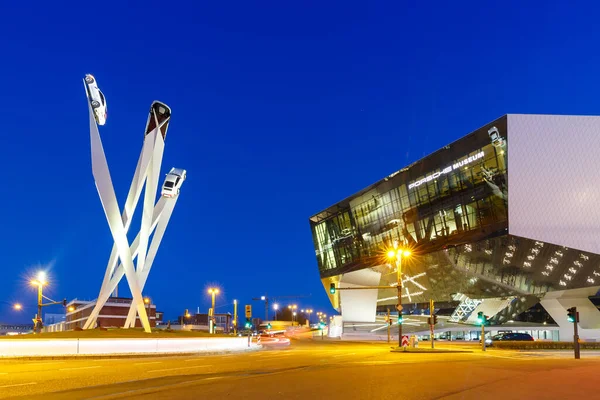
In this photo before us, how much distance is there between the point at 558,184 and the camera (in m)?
48.3

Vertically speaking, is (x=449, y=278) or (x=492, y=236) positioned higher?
(x=492, y=236)

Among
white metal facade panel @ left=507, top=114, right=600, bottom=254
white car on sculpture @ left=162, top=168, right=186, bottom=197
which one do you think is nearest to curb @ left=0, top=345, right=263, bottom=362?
white car on sculpture @ left=162, top=168, right=186, bottom=197

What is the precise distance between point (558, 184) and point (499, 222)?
5910 millimetres

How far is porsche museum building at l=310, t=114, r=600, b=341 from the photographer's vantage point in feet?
157

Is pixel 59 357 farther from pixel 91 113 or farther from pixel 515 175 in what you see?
pixel 515 175

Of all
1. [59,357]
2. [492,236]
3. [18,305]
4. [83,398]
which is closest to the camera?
[83,398]

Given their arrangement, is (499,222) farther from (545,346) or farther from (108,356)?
(108,356)

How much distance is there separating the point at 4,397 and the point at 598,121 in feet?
166

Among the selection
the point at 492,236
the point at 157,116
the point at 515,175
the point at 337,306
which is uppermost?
the point at 157,116

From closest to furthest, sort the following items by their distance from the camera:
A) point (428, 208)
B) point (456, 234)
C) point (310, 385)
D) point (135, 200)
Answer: point (310, 385) < point (135, 200) < point (456, 234) < point (428, 208)

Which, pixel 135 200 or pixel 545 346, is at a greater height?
pixel 135 200

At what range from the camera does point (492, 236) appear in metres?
51.6

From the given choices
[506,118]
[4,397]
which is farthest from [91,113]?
[506,118]

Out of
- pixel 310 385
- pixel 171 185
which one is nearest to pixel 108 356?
pixel 171 185
